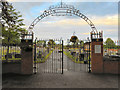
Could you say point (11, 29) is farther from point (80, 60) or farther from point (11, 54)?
point (80, 60)

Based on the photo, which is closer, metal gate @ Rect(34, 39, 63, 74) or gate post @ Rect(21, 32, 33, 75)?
gate post @ Rect(21, 32, 33, 75)

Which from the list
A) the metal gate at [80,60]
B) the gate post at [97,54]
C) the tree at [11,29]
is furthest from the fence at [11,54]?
the gate post at [97,54]

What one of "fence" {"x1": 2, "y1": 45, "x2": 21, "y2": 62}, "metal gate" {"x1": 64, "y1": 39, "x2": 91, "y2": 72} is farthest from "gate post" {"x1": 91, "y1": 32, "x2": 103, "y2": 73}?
"fence" {"x1": 2, "y1": 45, "x2": 21, "y2": 62}

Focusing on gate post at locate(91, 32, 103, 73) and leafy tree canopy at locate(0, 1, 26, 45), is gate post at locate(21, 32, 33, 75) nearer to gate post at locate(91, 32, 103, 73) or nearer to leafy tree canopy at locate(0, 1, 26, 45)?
leafy tree canopy at locate(0, 1, 26, 45)

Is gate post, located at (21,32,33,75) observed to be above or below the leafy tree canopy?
below

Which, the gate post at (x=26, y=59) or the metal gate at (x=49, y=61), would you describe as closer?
the gate post at (x=26, y=59)

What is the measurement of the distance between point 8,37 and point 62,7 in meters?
6.08

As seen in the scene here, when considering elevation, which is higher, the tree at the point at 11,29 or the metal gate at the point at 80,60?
the tree at the point at 11,29

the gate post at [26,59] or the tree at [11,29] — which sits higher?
the tree at [11,29]

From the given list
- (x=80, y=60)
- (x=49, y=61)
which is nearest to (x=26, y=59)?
(x=49, y=61)

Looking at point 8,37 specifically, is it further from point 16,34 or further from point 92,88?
point 92,88

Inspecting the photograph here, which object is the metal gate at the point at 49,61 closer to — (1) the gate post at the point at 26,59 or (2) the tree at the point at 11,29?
(1) the gate post at the point at 26,59

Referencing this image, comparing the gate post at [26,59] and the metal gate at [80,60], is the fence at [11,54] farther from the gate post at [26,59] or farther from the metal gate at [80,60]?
the metal gate at [80,60]

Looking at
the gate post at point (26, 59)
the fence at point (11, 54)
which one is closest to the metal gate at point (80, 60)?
the gate post at point (26, 59)
